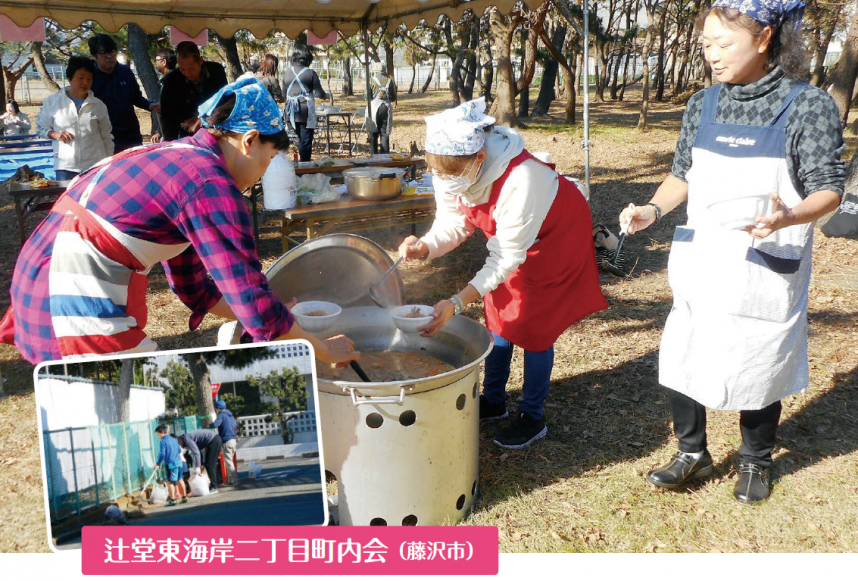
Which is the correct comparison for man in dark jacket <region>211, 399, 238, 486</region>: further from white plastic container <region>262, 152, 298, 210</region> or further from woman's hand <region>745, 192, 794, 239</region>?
white plastic container <region>262, 152, 298, 210</region>

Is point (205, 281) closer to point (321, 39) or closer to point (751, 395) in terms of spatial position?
point (751, 395)

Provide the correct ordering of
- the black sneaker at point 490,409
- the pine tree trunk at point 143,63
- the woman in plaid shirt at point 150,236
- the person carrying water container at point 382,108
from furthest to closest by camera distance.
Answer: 1. the pine tree trunk at point 143,63
2. the person carrying water container at point 382,108
3. the black sneaker at point 490,409
4. the woman in plaid shirt at point 150,236

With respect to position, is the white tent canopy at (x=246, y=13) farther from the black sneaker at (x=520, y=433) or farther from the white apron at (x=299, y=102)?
the black sneaker at (x=520, y=433)

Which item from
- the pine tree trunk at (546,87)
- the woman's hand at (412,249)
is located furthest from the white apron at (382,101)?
the pine tree trunk at (546,87)

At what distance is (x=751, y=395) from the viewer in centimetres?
246

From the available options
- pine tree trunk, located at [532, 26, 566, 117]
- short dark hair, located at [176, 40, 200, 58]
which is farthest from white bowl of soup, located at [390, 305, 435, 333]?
pine tree trunk, located at [532, 26, 566, 117]

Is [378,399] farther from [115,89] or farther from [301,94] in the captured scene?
[301,94]

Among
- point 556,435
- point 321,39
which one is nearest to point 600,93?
point 321,39

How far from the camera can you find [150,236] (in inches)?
69.5

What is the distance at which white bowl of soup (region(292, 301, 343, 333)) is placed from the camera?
233 centimetres

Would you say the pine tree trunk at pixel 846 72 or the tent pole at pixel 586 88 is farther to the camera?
the pine tree trunk at pixel 846 72

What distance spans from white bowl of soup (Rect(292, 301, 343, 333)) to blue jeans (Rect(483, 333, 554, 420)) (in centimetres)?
87

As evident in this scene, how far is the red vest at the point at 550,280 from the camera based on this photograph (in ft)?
9.00

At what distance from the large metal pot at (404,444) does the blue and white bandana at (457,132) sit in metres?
0.71
